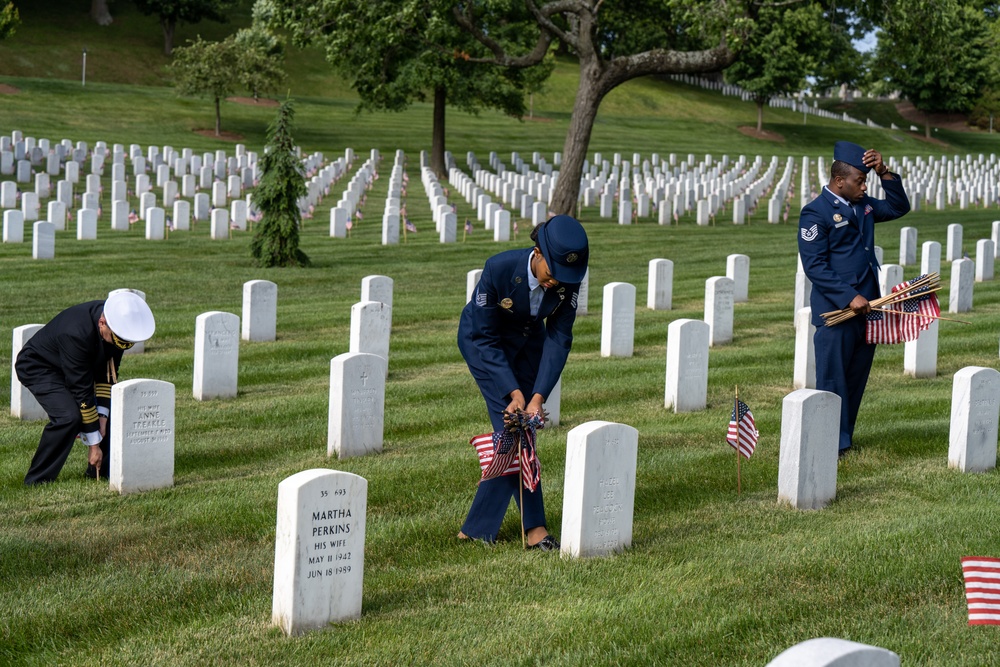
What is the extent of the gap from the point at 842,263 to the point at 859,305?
41cm

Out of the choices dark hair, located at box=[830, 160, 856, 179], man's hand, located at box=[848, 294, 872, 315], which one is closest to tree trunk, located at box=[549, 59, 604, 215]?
dark hair, located at box=[830, 160, 856, 179]

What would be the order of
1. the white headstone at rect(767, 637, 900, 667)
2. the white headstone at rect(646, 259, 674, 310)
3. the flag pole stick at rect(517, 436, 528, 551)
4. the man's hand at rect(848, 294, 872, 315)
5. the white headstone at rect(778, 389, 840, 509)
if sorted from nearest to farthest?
the white headstone at rect(767, 637, 900, 667) → the flag pole stick at rect(517, 436, 528, 551) → the white headstone at rect(778, 389, 840, 509) → the man's hand at rect(848, 294, 872, 315) → the white headstone at rect(646, 259, 674, 310)

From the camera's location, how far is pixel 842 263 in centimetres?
841

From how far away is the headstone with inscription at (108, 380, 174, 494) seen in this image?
7.67 m

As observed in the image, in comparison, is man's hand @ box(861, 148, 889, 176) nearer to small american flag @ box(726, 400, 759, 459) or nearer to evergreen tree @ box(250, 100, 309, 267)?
small american flag @ box(726, 400, 759, 459)

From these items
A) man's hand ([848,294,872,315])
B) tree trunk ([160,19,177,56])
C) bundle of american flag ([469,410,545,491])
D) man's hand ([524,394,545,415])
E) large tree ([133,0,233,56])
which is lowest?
bundle of american flag ([469,410,545,491])

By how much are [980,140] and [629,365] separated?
63.8 m

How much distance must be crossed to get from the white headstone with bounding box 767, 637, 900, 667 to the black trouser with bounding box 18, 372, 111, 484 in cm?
605

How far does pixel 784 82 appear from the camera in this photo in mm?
60656

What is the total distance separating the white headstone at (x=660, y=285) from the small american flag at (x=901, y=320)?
7.63 metres

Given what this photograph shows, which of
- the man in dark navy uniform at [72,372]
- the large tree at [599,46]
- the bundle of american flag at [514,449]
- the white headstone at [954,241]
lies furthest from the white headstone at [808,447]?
the white headstone at [954,241]

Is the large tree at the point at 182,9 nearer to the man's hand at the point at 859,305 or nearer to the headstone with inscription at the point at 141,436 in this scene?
the headstone with inscription at the point at 141,436

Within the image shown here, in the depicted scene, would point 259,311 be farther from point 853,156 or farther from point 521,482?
point 521,482

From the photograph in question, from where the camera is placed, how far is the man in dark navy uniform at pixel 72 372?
306 inches
